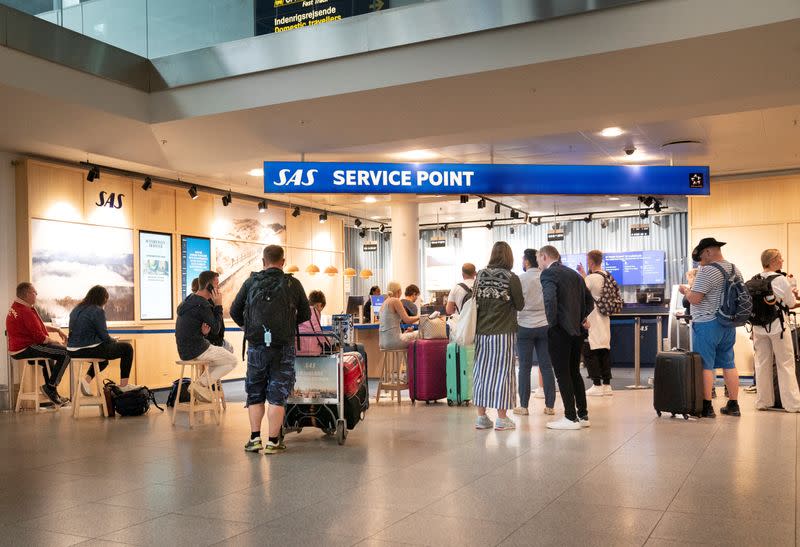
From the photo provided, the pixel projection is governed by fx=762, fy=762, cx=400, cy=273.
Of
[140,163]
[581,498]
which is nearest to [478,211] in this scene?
[140,163]

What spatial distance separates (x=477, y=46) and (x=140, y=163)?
232 inches

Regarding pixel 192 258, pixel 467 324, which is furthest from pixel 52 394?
pixel 467 324

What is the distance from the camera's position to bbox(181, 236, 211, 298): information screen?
12938 mm

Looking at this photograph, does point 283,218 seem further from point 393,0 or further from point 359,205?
point 393,0

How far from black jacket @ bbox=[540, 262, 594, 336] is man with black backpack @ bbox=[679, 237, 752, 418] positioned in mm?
1223

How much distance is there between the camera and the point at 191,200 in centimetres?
1320

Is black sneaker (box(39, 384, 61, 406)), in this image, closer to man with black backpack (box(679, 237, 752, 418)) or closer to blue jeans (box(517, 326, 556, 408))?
blue jeans (box(517, 326, 556, 408))

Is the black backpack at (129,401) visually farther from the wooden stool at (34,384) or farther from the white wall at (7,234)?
the white wall at (7,234)

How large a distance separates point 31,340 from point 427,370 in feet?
15.3

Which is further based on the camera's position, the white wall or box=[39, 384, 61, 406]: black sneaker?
the white wall

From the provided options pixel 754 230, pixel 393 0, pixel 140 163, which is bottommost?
pixel 754 230

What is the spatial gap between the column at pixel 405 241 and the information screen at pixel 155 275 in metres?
3.94

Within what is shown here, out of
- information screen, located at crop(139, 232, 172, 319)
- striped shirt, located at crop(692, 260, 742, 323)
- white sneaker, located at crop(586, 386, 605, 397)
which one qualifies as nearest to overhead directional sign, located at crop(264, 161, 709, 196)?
striped shirt, located at crop(692, 260, 742, 323)

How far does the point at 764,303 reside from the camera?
735 centimetres
